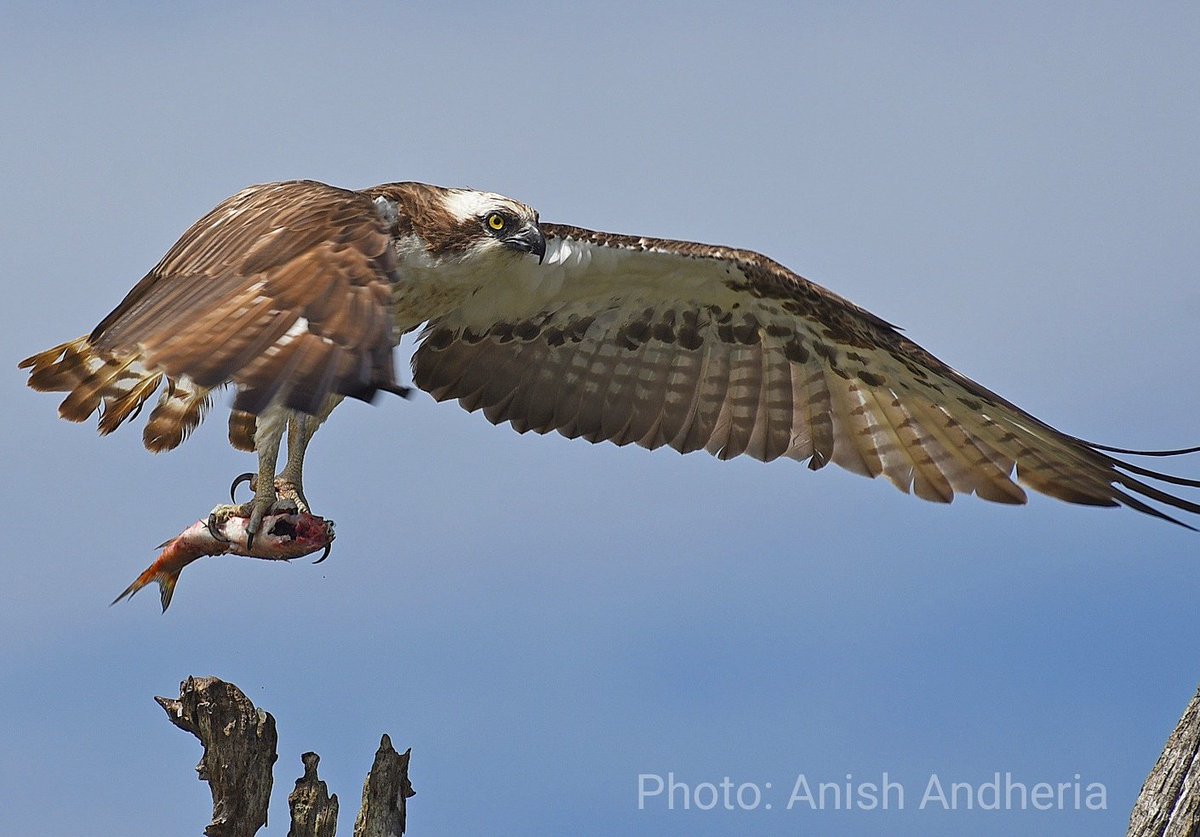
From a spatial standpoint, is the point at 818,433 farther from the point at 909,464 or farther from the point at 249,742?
the point at 249,742

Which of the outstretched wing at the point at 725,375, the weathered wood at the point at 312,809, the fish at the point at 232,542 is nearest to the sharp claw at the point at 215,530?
the fish at the point at 232,542

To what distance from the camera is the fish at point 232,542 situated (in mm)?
9000

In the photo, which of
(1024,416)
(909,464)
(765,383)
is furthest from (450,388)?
(1024,416)

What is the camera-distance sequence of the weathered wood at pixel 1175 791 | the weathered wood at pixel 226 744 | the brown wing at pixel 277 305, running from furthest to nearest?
the weathered wood at pixel 226 744
the weathered wood at pixel 1175 791
the brown wing at pixel 277 305

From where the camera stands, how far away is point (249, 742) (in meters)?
8.02

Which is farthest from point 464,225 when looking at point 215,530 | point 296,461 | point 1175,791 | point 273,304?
point 1175,791

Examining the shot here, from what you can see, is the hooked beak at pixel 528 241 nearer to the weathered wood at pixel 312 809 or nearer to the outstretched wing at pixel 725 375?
the outstretched wing at pixel 725 375

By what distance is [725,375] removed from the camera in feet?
35.6

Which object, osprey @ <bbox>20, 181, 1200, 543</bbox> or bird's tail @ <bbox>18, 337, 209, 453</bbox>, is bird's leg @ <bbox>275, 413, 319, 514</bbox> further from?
bird's tail @ <bbox>18, 337, 209, 453</bbox>

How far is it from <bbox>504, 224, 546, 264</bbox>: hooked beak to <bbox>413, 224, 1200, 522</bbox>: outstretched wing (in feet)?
1.38

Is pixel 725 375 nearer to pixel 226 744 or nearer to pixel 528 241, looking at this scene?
pixel 528 241

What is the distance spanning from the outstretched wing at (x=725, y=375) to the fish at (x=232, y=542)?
2.07m

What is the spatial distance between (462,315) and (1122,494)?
13.8 ft

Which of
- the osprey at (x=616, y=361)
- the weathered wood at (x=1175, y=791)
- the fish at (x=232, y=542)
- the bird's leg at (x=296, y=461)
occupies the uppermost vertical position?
the osprey at (x=616, y=361)
